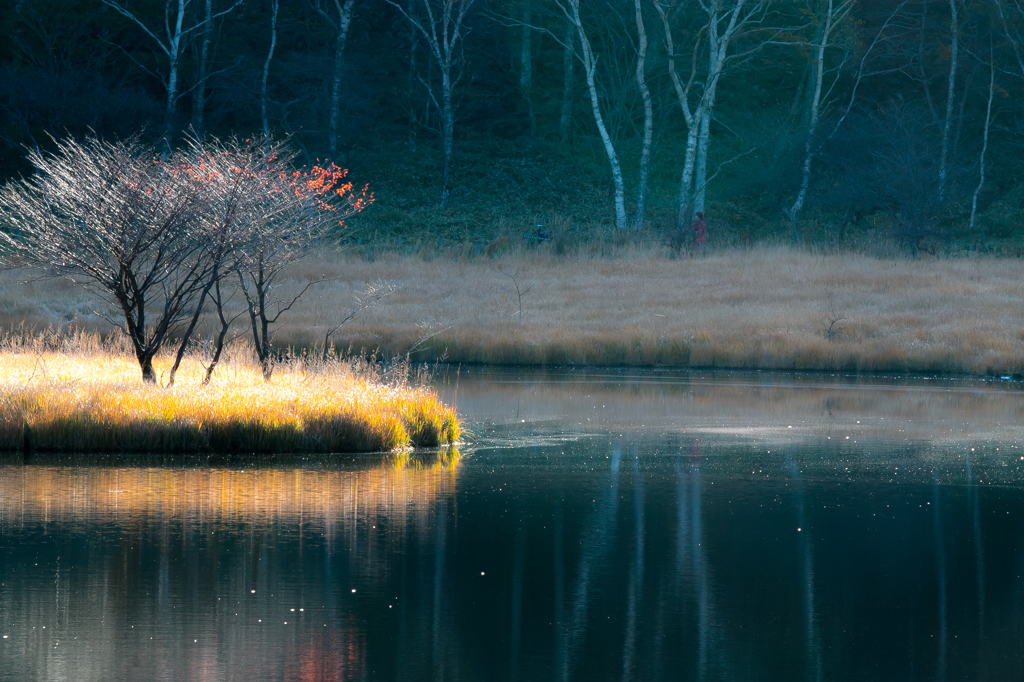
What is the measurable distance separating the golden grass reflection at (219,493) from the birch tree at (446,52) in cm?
3526

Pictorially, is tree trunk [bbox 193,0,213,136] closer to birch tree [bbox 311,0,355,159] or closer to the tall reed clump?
birch tree [bbox 311,0,355,159]

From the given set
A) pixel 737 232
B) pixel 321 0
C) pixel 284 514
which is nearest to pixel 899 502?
pixel 284 514

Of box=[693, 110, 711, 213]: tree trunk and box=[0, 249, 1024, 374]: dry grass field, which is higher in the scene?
box=[693, 110, 711, 213]: tree trunk

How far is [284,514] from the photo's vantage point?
12500 millimetres

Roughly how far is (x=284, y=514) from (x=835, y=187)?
42508 millimetres

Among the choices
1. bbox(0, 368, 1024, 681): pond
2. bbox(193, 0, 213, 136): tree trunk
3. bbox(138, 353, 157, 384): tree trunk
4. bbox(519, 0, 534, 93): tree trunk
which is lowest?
bbox(0, 368, 1024, 681): pond

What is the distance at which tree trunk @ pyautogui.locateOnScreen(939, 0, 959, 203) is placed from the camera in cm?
4503

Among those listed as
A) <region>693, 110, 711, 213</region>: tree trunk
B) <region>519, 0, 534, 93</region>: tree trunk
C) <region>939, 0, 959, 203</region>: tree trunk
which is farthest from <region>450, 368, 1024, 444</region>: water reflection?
<region>519, 0, 534, 93</region>: tree trunk

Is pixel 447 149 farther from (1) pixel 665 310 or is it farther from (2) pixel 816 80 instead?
(1) pixel 665 310

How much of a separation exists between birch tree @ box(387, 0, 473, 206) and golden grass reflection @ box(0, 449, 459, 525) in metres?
35.3

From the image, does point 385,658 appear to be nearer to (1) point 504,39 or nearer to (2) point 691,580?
(2) point 691,580

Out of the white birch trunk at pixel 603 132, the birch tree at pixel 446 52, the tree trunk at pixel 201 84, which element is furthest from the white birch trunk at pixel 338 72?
the white birch trunk at pixel 603 132

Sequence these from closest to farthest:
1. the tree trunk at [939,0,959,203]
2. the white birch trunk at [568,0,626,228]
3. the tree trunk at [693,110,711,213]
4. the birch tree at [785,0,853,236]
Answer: the tree trunk at [939,0,959,203] < the white birch trunk at [568,0,626,228] < the birch tree at [785,0,853,236] < the tree trunk at [693,110,711,213]

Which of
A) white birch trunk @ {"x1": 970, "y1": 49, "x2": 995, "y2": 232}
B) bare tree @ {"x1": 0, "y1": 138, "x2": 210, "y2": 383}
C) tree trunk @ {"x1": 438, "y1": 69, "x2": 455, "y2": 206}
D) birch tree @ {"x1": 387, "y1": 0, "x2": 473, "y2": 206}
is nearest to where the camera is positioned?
bare tree @ {"x1": 0, "y1": 138, "x2": 210, "y2": 383}
